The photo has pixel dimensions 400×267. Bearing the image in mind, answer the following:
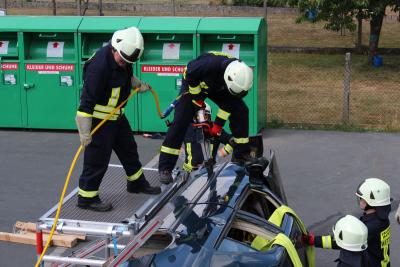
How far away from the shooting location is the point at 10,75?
36.9 feet

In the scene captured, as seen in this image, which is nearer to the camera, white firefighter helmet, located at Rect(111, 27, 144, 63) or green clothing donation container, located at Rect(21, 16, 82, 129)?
white firefighter helmet, located at Rect(111, 27, 144, 63)

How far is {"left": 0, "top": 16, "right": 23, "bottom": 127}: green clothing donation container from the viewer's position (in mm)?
11180

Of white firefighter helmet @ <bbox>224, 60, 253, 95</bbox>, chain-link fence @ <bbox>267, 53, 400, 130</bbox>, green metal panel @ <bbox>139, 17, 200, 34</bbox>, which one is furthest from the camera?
chain-link fence @ <bbox>267, 53, 400, 130</bbox>

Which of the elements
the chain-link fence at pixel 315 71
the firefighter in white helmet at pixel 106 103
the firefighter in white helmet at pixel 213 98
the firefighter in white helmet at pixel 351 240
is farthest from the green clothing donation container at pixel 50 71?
the firefighter in white helmet at pixel 351 240

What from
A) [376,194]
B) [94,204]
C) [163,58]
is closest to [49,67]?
[163,58]

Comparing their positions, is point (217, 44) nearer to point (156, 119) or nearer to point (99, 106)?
point (156, 119)

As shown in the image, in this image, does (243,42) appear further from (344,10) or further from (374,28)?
(374,28)

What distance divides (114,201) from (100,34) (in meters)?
6.21

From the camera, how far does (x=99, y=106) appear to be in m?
5.68

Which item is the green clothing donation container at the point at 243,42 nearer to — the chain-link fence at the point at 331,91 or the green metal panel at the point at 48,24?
the chain-link fence at the point at 331,91

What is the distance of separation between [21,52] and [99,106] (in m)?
5.93

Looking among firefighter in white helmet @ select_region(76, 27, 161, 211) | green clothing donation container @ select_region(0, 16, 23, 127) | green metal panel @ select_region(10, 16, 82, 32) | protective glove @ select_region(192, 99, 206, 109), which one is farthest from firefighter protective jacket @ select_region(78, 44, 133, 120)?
green clothing donation container @ select_region(0, 16, 23, 127)

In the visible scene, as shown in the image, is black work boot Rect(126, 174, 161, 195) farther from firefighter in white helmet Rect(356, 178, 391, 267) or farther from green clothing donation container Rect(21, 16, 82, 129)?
green clothing donation container Rect(21, 16, 82, 129)

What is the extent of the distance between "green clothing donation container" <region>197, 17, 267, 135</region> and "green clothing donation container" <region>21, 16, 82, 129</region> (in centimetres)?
215
